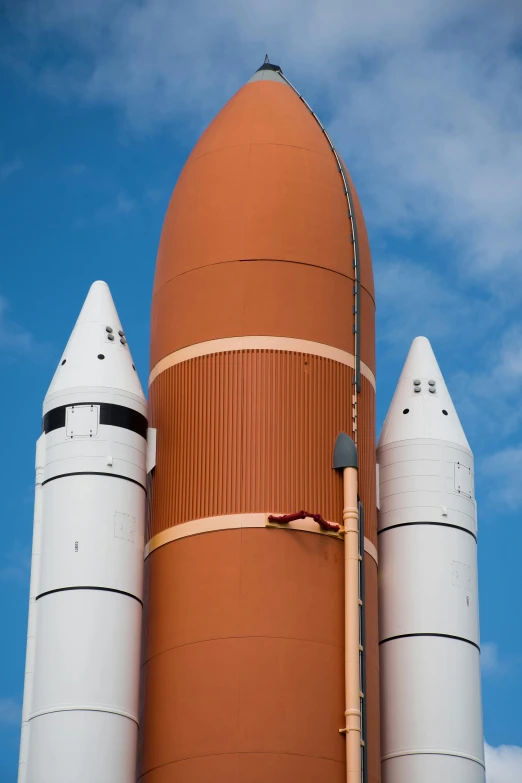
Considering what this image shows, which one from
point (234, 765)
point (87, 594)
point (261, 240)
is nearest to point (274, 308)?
point (261, 240)

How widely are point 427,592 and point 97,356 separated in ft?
20.8

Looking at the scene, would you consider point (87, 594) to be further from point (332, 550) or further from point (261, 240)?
point (261, 240)

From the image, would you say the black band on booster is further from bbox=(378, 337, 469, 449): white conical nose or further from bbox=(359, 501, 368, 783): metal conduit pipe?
bbox=(378, 337, 469, 449): white conical nose

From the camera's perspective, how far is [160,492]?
28625 mm

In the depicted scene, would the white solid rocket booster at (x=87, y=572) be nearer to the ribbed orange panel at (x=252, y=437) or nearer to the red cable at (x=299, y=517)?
the ribbed orange panel at (x=252, y=437)

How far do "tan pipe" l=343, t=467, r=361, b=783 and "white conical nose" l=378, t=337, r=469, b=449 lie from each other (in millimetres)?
2243

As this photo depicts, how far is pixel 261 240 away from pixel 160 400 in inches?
118

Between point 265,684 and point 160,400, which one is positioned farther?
point 160,400

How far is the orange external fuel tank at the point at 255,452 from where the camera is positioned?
26516 mm

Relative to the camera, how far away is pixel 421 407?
30328 mm

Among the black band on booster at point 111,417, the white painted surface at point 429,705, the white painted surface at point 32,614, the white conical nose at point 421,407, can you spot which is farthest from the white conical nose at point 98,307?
the white painted surface at point 429,705

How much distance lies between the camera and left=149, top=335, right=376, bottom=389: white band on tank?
2848cm

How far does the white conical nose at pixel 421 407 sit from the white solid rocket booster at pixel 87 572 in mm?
4336

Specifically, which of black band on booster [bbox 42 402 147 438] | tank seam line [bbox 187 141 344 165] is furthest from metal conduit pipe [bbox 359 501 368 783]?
tank seam line [bbox 187 141 344 165]
